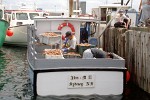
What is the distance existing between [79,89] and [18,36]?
55.2ft

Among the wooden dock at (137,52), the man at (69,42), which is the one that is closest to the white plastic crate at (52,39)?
the man at (69,42)

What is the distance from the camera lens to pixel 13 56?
22000 mm

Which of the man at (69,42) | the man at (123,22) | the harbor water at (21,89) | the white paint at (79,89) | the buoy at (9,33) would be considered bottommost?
the harbor water at (21,89)

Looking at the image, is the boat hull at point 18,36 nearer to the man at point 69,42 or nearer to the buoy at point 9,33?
the buoy at point 9,33

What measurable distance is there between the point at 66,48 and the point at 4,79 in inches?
128

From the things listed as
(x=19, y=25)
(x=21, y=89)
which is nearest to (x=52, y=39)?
(x=21, y=89)

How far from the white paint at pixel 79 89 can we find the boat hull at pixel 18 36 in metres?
16.0

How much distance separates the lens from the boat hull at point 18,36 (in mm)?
25956

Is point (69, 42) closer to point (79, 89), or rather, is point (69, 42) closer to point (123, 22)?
point (79, 89)

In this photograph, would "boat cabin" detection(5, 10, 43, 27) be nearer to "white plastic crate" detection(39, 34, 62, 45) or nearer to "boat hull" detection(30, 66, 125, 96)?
"white plastic crate" detection(39, 34, 62, 45)

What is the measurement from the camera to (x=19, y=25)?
2588cm

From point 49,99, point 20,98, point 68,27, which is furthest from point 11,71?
point 49,99

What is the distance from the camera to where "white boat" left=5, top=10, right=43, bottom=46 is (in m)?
26.1

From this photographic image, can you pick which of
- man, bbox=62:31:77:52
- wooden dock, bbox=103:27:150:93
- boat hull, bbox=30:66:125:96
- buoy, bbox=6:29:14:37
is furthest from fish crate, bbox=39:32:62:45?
buoy, bbox=6:29:14:37
